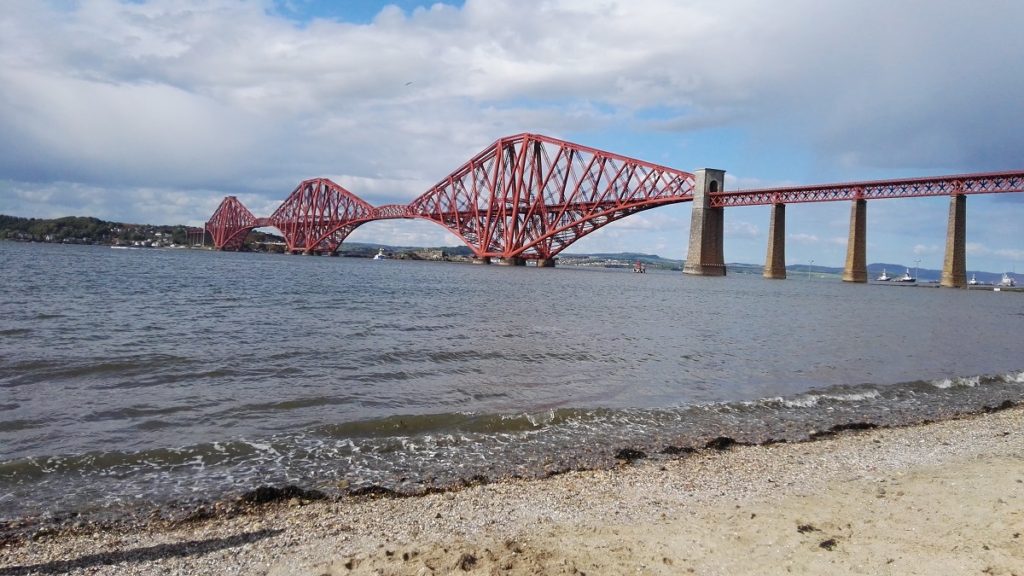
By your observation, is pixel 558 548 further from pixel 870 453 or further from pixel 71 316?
pixel 71 316

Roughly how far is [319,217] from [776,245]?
88.2 meters

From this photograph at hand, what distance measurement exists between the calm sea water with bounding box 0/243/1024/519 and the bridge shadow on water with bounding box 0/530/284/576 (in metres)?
1.13

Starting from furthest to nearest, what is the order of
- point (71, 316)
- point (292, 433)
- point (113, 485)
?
1. point (71, 316)
2. point (292, 433)
3. point (113, 485)

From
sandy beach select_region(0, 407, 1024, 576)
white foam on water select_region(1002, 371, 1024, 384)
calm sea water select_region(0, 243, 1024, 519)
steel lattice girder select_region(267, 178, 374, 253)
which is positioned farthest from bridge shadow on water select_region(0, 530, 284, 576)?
steel lattice girder select_region(267, 178, 374, 253)

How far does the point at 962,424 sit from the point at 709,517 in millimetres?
6127

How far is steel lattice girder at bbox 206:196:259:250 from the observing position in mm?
145250

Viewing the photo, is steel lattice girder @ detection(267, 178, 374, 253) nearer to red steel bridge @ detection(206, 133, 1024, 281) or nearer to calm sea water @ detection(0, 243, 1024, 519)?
red steel bridge @ detection(206, 133, 1024, 281)

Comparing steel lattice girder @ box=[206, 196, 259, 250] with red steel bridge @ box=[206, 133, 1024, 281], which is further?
steel lattice girder @ box=[206, 196, 259, 250]

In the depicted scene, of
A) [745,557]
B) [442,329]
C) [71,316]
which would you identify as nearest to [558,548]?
[745,557]

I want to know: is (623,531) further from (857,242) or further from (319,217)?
(319,217)

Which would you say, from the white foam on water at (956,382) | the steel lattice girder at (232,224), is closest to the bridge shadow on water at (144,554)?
the white foam on water at (956,382)

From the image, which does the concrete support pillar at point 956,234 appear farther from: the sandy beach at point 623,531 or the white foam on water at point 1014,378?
the sandy beach at point 623,531

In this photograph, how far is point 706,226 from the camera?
261 feet

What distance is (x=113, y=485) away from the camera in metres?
5.86
